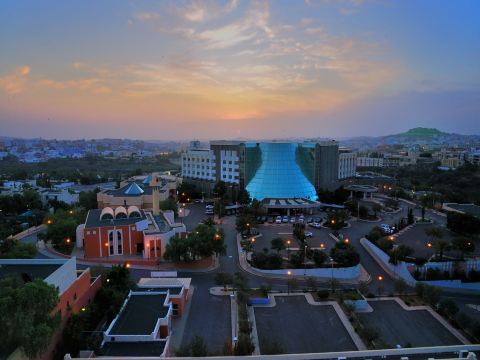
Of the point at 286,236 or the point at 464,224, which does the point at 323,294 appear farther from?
the point at 464,224

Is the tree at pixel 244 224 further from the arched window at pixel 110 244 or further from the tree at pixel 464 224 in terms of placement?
the tree at pixel 464 224

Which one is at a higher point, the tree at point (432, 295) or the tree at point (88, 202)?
the tree at point (88, 202)

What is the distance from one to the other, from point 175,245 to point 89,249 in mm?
7305

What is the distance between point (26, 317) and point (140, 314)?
222 inches

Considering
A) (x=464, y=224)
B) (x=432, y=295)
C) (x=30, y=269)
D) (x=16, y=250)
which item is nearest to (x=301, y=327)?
(x=432, y=295)

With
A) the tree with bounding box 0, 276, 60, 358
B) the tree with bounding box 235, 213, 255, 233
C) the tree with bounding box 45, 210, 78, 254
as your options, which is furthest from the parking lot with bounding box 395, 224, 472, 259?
the tree with bounding box 45, 210, 78, 254

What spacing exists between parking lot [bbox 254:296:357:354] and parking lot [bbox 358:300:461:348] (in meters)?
1.69

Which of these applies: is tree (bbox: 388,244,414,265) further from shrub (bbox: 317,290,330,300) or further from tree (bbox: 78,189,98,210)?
tree (bbox: 78,189,98,210)

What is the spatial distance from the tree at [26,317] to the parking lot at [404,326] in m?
13.8

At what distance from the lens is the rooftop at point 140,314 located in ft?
50.5

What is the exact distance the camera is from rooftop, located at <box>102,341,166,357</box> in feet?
46.1

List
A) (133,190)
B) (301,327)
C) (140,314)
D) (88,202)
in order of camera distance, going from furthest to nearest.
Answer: (88,202) → (133,190) → (301,327) → (140,314)

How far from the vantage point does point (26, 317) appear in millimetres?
12094

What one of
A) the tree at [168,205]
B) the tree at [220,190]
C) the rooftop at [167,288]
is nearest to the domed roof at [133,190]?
the tree at [168,205]
